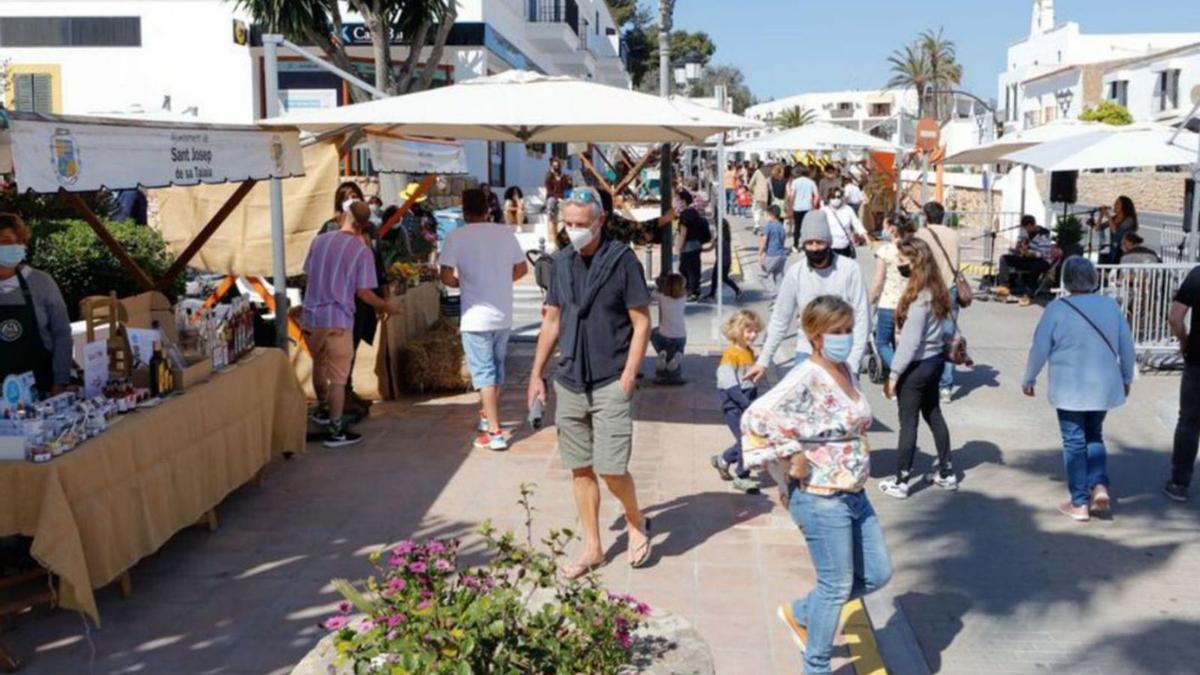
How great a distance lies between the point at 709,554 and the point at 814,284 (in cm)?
177

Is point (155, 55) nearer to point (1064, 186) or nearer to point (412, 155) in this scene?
point (412, 155)

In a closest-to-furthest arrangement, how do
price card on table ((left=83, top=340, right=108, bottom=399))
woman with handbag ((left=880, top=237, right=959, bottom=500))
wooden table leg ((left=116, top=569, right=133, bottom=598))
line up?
wooden table leg ((left=116, top=569, right=133, bottom=598))
price card on table ((left=83, top=340, right=108, bottom=399))
woman with handbag ((left=880, top=237, right=959, bottom=500))

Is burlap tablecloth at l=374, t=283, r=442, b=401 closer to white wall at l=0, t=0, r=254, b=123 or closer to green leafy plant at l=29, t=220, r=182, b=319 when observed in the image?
green leafy plant at l=29, t=220, r=182, b=319

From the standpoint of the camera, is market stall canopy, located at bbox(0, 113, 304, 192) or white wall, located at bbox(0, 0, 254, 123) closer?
market stall canopy, located at bbox(0, 113, 304, 192)

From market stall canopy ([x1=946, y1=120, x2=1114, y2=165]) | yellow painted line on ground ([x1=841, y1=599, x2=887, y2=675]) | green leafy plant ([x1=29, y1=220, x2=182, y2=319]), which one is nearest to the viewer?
yellow painted line on ground ([x1=841, y1=599, x2=887, y2=675])

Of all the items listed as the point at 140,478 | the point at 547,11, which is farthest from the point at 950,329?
the point at 547,11

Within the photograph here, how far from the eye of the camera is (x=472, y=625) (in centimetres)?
336

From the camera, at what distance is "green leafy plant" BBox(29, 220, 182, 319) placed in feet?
37.8

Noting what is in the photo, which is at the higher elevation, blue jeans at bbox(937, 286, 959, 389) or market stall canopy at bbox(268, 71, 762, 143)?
market stall canopy at bbox(268, 71, 762, 143)

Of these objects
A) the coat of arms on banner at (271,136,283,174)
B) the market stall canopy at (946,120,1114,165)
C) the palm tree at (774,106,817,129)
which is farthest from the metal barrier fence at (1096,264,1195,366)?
the palm tree at (774,106,817,129)

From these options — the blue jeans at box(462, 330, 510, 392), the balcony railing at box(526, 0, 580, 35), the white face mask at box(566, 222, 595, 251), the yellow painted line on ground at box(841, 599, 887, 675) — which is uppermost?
the balcony railing at box(526, 0, 580, 35)

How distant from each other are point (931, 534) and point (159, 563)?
426cm

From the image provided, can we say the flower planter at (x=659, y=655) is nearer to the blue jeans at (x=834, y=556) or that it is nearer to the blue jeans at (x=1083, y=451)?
the blue jeans at (x=834, y=556)

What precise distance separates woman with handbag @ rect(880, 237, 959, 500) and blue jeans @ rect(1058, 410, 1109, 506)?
2.67 ft
